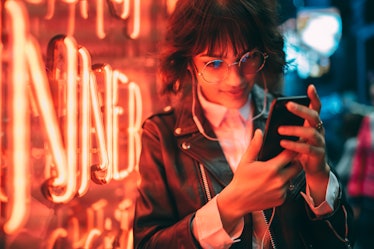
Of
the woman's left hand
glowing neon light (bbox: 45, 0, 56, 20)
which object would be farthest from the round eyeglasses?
glowing neon light (bbox: 45, 0, 56, 20)

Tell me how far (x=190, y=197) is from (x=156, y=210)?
0.35 feet

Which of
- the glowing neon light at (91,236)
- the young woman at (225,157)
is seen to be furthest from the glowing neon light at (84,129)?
the glowing neon light at (91,236)

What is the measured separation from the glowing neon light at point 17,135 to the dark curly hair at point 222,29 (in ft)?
1.60

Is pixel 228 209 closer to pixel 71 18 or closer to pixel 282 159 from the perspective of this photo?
pixel 282 159

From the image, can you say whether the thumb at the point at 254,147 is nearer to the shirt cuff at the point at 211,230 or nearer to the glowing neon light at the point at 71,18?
the shirt cuff at the point at 211,230

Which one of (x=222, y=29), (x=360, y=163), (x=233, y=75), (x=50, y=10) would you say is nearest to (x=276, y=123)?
(x=233, y=75)

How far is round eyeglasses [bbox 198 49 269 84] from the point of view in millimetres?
1415

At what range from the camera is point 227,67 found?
4.64 ft

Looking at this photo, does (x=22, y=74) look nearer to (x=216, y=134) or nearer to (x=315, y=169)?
(x=216, y=134)

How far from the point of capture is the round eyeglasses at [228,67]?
4.64 feet

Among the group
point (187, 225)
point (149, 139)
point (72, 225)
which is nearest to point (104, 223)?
point (72, 225)

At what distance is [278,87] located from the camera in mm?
1767

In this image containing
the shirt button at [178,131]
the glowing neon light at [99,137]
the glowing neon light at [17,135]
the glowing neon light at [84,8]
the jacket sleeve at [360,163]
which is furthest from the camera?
the jacket sleeve at [360,163]

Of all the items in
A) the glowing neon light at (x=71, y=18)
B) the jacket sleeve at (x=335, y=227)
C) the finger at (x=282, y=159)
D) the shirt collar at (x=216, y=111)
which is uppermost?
the glowing neon light at (x=71, y=18)
